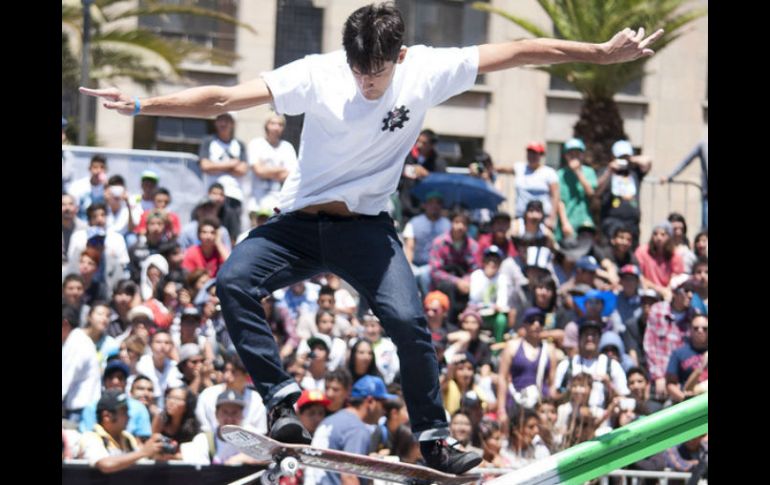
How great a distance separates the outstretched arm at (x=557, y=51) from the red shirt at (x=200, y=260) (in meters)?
6.32

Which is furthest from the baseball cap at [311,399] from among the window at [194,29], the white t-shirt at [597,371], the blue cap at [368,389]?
the window at [194,29]

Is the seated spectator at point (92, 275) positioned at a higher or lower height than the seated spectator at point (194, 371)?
higher

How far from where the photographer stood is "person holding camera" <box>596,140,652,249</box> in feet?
43.9

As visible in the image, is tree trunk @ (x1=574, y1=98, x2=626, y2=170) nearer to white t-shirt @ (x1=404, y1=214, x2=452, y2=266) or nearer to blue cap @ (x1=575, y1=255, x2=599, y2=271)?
blue cap @ (x1=575, y1=255, x2=599, y2=271)

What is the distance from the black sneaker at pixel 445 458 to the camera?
6.13 metres

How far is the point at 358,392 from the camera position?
32.7 feet

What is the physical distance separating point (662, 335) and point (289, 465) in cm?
627

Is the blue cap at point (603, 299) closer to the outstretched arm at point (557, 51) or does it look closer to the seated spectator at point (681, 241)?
the seated spectator at point (681, 241)

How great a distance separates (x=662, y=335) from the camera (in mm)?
11539

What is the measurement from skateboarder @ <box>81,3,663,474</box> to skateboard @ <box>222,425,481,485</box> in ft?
0.18

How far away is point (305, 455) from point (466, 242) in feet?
21.5

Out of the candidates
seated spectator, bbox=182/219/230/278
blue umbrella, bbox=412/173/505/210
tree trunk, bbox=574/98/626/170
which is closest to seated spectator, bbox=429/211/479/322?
blue umbrella, bbox=412/173/505/210
